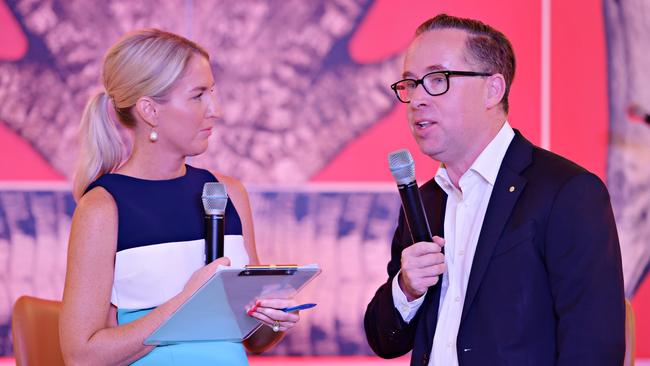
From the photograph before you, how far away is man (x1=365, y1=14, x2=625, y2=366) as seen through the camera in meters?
2.01

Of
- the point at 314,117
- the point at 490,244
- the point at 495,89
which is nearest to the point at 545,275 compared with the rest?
the point at 490,244

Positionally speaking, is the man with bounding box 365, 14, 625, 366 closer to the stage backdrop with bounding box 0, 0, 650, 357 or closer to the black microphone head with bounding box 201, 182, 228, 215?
the black microphone head with bounding box 201, 182, 228, 215

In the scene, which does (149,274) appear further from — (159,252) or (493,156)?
(493,156)

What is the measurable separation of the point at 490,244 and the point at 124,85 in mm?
1173

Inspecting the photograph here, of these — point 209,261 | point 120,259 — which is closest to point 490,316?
point 209,261

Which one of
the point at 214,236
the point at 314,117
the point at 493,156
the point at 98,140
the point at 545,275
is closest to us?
the point at 545,275

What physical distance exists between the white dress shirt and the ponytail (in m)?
0.97

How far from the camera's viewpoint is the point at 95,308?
2.40m

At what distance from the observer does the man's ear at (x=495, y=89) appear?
234cm

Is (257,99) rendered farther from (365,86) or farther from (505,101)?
(505,101)

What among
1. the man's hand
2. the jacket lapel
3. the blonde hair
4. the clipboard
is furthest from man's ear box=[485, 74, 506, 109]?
the blonde hair

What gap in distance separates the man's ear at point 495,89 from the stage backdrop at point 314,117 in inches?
83.9

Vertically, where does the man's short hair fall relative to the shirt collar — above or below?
above

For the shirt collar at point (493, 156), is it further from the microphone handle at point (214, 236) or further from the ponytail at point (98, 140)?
the ponytail at point (98, 140)
